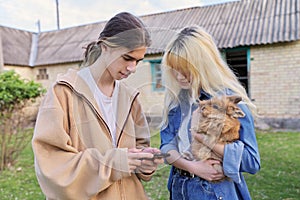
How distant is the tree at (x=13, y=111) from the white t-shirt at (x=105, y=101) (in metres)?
4.29

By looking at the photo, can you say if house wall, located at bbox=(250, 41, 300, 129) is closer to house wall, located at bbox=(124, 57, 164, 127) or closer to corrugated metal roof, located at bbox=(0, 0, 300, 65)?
corrugated metal roof, located at bbox=(0, 0, 300, 65)

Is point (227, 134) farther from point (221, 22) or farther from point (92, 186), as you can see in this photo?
point (221, 22)

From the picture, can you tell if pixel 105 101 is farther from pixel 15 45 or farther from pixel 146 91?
pixel 15 45

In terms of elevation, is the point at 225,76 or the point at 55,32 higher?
the point at 55,32

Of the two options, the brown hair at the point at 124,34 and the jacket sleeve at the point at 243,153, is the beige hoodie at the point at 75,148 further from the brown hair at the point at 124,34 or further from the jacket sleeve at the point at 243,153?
the jacket sleeve at the point at 243,153

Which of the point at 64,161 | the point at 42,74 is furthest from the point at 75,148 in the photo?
the point at 42,74

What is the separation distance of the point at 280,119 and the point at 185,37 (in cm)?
879

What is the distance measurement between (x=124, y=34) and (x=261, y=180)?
392 centimetres

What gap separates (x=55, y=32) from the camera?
15.4 m

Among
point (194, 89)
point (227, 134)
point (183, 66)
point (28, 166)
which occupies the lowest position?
point (28, 166)

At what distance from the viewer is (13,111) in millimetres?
5348

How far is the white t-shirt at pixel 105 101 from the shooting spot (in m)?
1.23

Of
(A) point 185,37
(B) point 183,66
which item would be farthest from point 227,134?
(A) point 185,37

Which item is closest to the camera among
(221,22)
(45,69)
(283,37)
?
(283,37)
